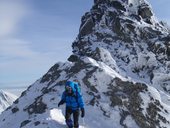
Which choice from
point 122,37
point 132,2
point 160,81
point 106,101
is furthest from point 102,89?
point 132,2

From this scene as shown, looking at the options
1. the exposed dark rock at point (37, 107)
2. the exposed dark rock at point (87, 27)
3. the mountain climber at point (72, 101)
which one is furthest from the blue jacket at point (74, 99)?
the exposed dark rock at point (87, 27)

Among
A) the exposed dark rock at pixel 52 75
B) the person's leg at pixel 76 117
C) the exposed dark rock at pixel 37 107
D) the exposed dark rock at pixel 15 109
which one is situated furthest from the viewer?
the exposed dark rock at pixel 52 75

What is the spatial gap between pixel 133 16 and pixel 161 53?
11.7 metres

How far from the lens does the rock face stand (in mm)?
24719

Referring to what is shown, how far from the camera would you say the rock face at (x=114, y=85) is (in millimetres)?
24719

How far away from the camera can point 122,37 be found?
53.5m

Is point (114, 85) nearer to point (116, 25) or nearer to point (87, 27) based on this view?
point (116, 25)

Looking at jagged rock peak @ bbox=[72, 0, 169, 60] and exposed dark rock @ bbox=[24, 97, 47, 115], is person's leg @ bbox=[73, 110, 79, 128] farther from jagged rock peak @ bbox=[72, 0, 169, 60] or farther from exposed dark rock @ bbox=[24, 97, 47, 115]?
jagged rock peak @ bbox=[72, 0, 169, 60]

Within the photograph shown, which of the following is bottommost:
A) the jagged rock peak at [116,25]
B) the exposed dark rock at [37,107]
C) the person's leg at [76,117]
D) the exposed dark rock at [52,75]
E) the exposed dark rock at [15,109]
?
the person's leg at [76,117]

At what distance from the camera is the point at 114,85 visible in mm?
27844

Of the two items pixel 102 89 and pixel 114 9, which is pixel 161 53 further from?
pixel 102 89

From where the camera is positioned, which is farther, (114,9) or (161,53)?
(114,9)

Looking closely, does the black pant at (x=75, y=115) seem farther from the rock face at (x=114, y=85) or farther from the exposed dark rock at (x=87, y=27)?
the exposed dark rock at (x=87, y=27)

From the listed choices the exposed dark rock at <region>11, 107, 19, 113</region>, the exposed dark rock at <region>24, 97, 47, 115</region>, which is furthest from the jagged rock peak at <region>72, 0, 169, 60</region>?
the exposed dark rock at <region>24, 97, 47, 115</region>
